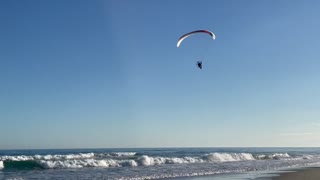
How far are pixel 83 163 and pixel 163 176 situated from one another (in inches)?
433

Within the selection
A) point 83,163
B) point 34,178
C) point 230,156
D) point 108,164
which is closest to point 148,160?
point 108,164

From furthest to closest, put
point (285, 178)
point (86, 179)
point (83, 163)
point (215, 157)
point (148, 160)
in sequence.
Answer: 1. point (215, 157)
2. point (148, 160)
3. point (83, 163)
4. point (285, 178)
5. point (86, 179)

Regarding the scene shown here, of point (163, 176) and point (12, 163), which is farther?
point (12, 163)

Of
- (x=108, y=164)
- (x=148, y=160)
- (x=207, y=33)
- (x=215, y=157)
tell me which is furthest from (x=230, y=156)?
(x=207, y=33)

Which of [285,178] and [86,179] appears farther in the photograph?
[285,178]

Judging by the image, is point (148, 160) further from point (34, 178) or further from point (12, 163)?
point (34, 178)

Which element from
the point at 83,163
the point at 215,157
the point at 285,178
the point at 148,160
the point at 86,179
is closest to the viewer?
the point at 86,179

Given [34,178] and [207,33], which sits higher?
[207,33]

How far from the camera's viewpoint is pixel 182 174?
23.7m

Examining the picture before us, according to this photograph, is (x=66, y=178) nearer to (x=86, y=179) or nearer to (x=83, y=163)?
(x=86, y=179)

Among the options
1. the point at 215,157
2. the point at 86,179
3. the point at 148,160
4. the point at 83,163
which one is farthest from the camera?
the point at 215,157

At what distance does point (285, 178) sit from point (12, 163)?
2046cm

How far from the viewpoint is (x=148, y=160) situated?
36.8m

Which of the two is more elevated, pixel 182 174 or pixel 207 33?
pixel 207 33
